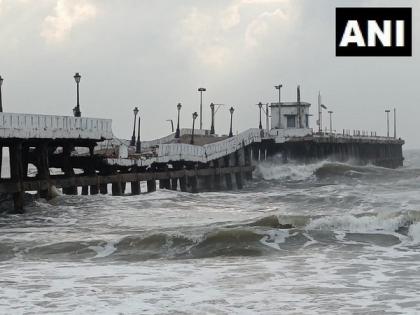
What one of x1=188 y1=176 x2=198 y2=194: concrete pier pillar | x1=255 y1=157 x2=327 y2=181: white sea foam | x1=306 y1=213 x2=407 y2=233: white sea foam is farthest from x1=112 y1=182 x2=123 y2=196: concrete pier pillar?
x1=255 y1=157 x2=327 y2=181: white sea foam

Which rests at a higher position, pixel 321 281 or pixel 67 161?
pixel 67 161

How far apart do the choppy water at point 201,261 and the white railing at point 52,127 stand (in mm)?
2842

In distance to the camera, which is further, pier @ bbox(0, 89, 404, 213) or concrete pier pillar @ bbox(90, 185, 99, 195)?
concrete pier pillar @ bbox(90, 185, 99, 195)

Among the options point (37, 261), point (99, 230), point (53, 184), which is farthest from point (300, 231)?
point (53, 184)

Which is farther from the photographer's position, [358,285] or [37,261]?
[37,261]

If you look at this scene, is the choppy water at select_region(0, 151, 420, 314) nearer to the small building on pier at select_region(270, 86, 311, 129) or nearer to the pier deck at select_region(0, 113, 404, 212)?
the pier deck at select_region(0, 113, 404, 212)

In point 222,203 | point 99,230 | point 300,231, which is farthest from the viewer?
point 222,203

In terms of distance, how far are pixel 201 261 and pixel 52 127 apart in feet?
45.3

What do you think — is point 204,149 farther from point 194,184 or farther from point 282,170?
point 282,170

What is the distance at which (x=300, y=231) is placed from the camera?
20453 mm

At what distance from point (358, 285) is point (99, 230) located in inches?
427

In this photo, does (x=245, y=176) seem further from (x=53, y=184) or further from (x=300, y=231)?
(x=300, y=231)

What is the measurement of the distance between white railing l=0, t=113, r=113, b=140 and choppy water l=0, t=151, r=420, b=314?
2842mm

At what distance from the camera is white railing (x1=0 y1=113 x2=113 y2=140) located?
2603 centimetres
